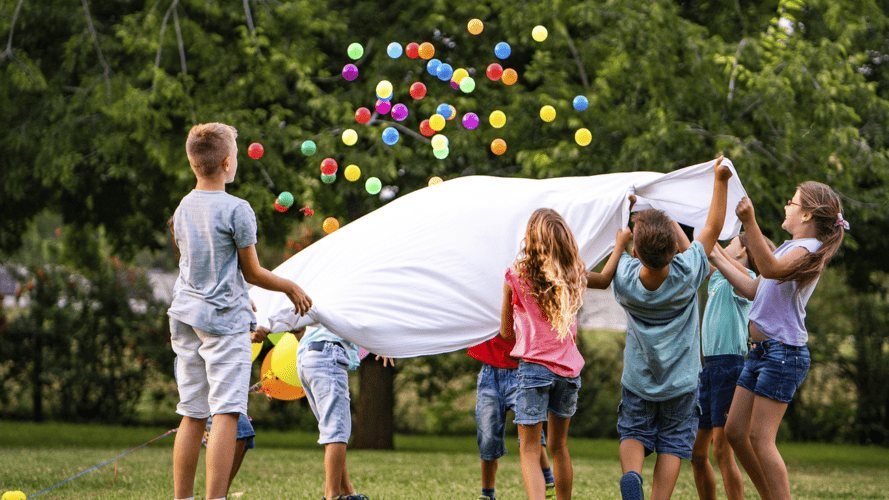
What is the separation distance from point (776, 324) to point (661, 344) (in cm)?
66

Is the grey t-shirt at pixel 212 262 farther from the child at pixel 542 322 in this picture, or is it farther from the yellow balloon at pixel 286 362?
the yellow balloon at pixel 286 362

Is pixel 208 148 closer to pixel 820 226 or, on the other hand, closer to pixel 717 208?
pixel 717 208

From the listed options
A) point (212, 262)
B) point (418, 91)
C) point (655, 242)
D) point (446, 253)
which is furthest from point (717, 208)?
point (418, 91)

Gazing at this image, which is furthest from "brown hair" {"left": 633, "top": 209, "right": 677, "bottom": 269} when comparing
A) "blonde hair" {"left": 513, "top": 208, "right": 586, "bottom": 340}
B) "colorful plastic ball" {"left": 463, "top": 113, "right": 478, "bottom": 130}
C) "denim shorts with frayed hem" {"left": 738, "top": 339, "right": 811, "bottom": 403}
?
"colorful plastic ball" {"left": 463, "top": 113, "right": 478, "bottom": 130}

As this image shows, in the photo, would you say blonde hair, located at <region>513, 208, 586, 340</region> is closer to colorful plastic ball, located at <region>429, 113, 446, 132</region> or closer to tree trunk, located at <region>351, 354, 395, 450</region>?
colorful plastic ball, located at <region>429, 113, 446, 132</region>

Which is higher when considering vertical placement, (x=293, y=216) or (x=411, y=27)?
(x=411, y=27)

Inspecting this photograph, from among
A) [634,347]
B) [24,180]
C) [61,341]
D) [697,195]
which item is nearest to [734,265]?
[697,195]

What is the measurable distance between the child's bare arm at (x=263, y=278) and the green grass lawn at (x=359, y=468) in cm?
267

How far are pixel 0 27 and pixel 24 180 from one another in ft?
6.27

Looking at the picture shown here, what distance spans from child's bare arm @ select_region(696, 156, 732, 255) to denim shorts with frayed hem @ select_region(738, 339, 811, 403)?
578 millimetres

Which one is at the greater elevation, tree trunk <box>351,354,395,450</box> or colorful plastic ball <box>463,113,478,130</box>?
colorful plastic ball <box>463,113,478,130</box>

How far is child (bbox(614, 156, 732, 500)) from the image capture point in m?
3.64

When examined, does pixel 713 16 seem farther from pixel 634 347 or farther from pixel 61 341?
pixel 61 341

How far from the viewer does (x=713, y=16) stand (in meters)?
9.20
